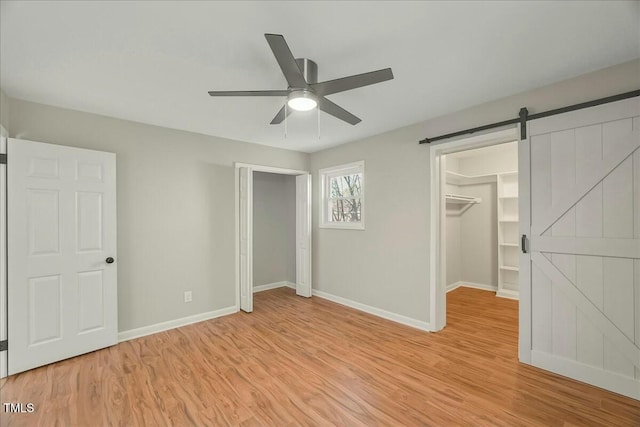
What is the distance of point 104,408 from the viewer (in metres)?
2.04

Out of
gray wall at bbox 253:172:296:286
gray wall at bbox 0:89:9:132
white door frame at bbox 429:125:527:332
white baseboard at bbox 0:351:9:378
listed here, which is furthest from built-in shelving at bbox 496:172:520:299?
gray wall at bbox 0:89:9:132

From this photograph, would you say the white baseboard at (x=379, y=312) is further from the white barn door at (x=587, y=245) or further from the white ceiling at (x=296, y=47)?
the white ceiling at (x=296, y=47)

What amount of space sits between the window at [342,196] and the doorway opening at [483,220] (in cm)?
161

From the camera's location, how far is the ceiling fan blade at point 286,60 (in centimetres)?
141

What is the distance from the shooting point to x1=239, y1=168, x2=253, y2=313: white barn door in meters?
4.08

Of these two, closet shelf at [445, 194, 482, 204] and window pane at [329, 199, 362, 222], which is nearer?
window pane at [329, 199, 362, 222]

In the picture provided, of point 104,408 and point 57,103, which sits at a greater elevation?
point 57,103

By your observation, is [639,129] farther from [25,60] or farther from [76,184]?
[76,184]

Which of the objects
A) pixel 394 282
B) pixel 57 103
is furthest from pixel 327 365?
pixel 57 103

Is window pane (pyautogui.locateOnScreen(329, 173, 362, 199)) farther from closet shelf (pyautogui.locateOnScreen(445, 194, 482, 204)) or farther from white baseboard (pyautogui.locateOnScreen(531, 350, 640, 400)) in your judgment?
white baseboard (pyautogui.locateOnScreen(531, 350, 640, 400))

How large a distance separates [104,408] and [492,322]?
4.17 m

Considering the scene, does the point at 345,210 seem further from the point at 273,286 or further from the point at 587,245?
the point at 587,245

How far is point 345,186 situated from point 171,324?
3160mm

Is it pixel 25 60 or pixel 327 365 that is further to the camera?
pixel 327 365
